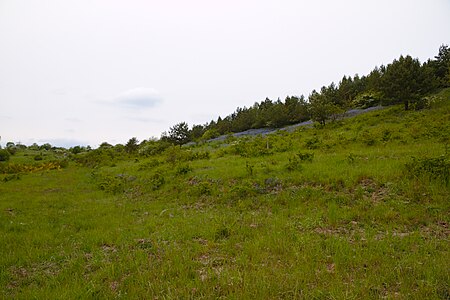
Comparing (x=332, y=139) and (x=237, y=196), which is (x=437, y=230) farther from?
(x=332, y=139)

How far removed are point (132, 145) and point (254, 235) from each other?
140ft

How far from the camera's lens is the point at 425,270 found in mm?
5000

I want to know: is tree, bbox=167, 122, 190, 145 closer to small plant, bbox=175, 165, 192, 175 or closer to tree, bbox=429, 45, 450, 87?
small plant, bbox=175, 165, 192, 175

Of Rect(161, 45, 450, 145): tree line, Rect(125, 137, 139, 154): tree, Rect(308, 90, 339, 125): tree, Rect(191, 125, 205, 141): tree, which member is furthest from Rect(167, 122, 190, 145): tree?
Rect(308, 90, 339, 125): tree

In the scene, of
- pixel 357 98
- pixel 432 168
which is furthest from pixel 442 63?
pixel 432 168

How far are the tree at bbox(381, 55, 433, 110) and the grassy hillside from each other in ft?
46.4

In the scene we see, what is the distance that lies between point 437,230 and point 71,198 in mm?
17975

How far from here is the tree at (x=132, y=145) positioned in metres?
45.8

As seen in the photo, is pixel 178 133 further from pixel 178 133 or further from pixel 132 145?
pixel 132 145

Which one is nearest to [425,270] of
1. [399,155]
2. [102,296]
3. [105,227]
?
[102,296]

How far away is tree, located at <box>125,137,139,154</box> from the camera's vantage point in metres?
45.8

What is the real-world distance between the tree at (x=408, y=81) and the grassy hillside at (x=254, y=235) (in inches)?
557

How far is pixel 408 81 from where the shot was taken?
91.5 ft

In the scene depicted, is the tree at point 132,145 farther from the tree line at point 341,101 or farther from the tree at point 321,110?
the tree at point 321,110
